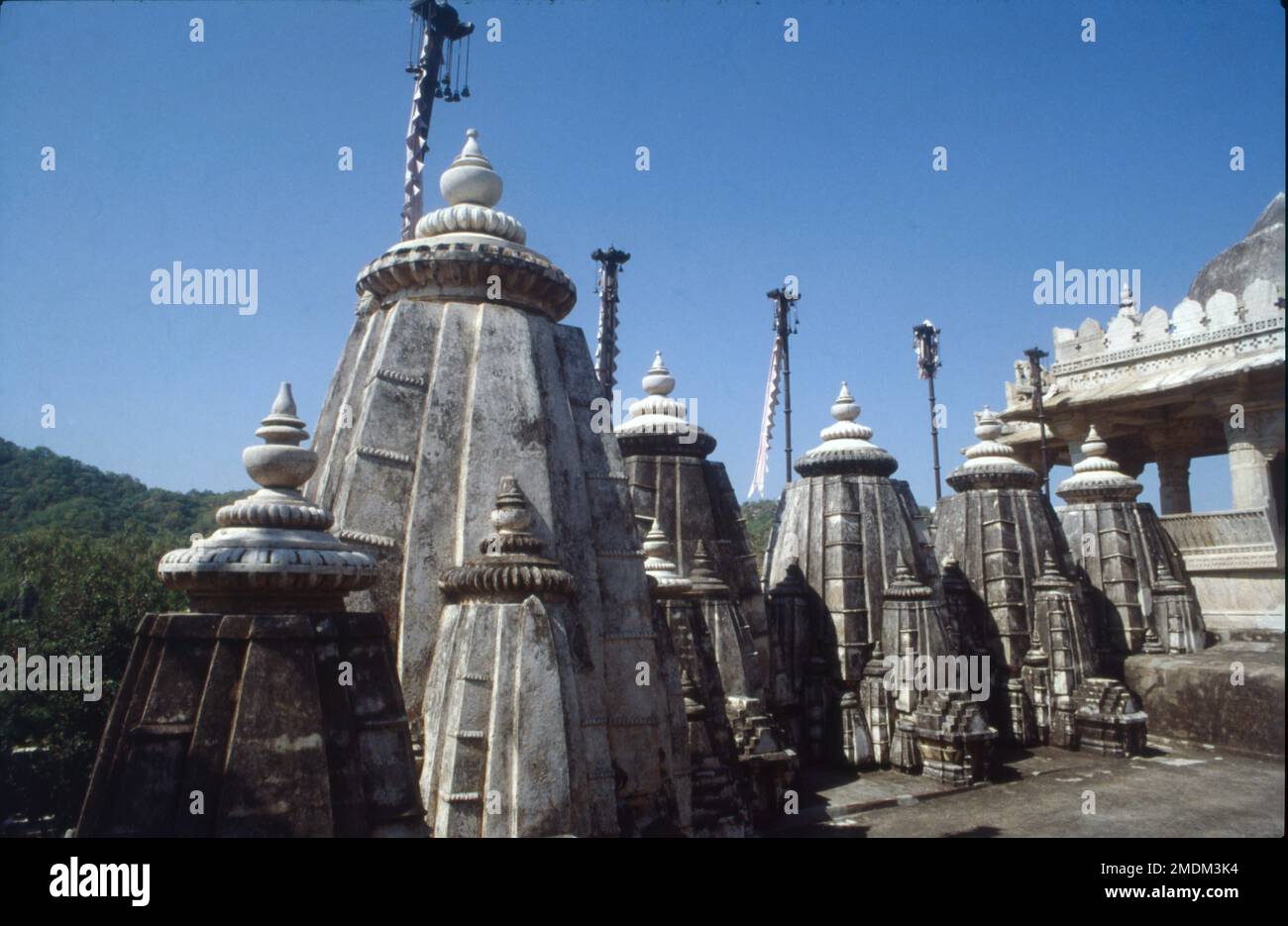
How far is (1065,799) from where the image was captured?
13.7m

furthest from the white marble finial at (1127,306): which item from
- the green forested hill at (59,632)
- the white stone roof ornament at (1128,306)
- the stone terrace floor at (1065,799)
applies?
the green forested hill at (59,632)

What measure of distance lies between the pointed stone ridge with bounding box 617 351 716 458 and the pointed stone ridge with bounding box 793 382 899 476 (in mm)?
3784

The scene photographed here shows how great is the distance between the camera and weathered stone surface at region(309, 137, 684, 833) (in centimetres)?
564

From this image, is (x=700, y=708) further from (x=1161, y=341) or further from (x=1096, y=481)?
(x=1161, y=341)

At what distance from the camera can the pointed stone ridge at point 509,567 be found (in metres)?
4.96

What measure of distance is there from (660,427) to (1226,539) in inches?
565

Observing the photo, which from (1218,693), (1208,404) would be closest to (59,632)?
(1218,693)

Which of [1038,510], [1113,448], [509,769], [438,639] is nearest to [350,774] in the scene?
[509,769]

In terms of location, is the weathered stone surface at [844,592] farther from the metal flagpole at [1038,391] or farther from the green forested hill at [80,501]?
Answer: the green forested hill at [80,501]

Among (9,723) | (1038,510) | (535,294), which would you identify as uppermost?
(535,294)
